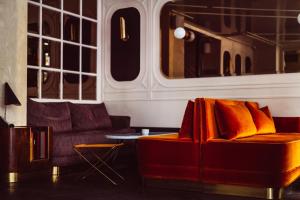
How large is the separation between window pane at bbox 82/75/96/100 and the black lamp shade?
2.46 m

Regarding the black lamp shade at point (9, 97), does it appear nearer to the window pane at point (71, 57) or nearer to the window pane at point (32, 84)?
the window pane at point (32, 84)

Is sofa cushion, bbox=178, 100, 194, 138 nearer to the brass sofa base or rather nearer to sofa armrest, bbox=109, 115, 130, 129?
the brass sofa base

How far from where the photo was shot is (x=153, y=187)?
488cm

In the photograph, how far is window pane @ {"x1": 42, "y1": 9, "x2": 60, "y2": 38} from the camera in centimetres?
702

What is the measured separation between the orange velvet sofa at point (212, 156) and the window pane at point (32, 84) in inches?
99.1

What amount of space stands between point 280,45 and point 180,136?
3.40 m

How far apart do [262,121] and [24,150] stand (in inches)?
123

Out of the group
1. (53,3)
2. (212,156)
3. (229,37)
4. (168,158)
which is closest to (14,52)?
(53,3)

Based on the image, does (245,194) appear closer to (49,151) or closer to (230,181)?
(230,181)

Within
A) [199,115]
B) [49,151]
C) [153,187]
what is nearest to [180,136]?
[199,115]

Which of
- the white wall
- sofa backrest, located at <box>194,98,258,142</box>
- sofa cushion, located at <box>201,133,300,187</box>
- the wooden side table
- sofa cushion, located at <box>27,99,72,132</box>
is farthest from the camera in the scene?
sofa cushion, located at <box>27,99,72,132</box>

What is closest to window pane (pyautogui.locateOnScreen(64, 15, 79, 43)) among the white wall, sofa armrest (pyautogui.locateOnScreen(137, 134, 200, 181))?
the white wall

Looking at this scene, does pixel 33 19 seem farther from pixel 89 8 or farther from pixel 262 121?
pixel 262 121

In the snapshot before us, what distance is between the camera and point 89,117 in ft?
23.3
